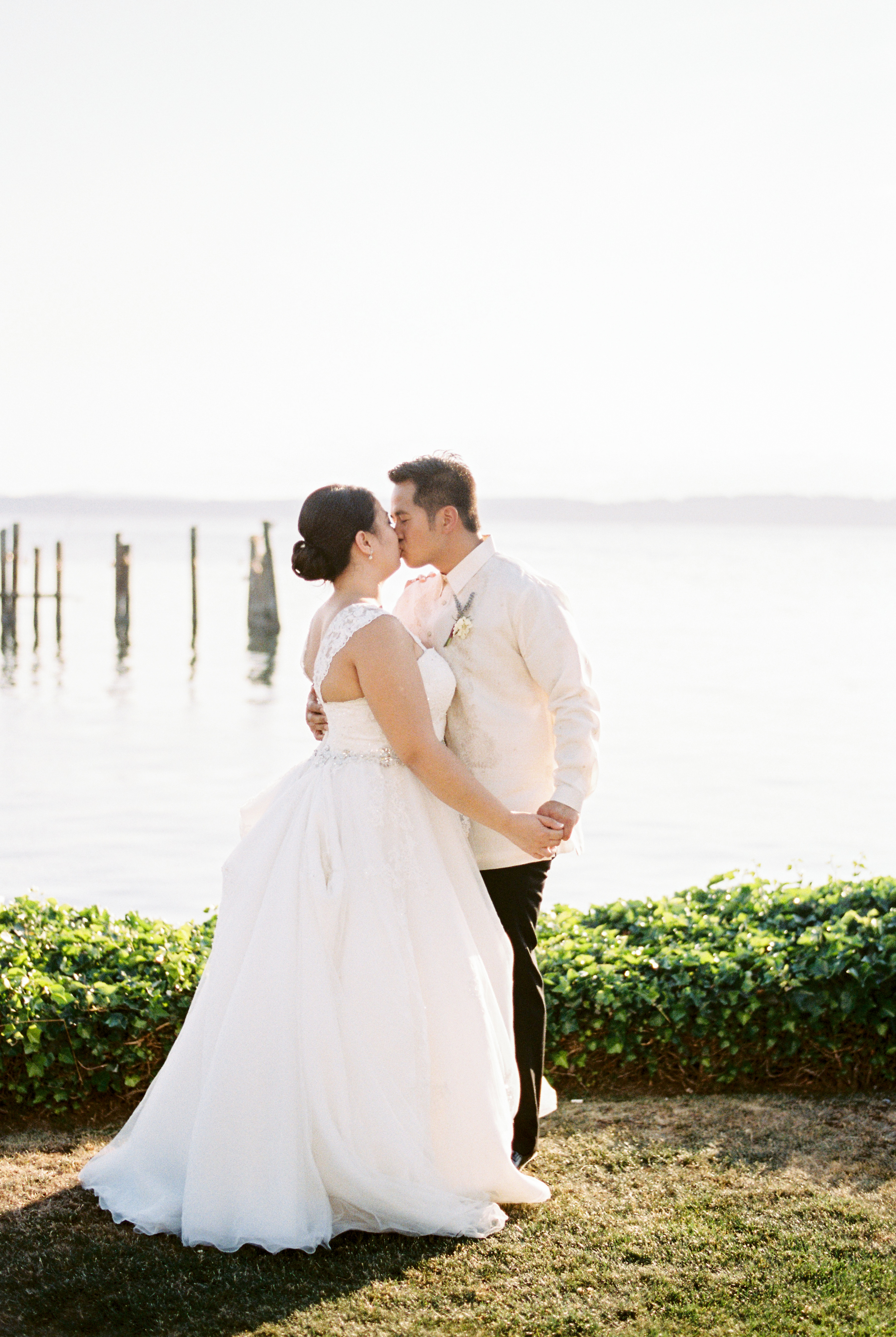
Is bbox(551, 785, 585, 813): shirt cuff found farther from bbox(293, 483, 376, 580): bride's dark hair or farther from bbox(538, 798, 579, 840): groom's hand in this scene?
bbox(293, 483, 376, 580): bride's dark hair

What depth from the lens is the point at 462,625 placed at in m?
4.16

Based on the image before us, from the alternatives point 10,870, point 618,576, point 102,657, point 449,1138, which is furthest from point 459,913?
point 618,576

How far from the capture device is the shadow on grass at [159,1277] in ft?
10.4

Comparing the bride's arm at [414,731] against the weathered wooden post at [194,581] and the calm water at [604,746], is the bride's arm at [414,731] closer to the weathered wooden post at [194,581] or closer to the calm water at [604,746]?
the calm water at [604,746]

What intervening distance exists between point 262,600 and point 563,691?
89.5 ft

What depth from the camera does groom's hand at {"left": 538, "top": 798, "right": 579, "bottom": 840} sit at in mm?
3979

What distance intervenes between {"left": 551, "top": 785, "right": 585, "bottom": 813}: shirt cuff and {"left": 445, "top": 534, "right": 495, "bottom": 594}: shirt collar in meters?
0.74

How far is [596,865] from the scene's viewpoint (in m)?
11.5

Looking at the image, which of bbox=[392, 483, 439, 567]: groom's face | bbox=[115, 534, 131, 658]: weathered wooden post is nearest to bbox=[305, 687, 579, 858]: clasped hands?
bbox=[392, 483, 439, 567]: groom's face

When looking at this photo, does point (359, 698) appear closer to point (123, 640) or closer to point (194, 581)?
point (194, 581)

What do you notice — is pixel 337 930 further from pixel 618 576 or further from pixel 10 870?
pixel 618 576

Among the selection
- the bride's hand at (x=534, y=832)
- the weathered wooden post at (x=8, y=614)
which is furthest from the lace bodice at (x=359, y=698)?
the weathered wooden post at (x=8, y=614)

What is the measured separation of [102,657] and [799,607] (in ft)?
81.6

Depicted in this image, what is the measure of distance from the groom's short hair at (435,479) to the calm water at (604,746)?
838 mm
